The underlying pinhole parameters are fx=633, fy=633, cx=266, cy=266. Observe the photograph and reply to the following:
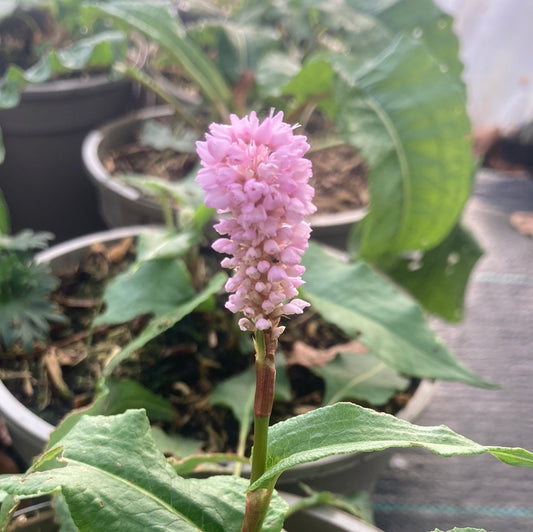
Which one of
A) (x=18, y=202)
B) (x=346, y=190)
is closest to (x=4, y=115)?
(x=18, y=202)

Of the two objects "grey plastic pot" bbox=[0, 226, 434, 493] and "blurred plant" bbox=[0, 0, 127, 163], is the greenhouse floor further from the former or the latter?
"blurred plant" bbox=[0, 0, 127, 163]

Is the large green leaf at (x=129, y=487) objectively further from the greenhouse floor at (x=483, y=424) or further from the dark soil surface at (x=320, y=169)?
the dark soil surface at (x=320, y=169)

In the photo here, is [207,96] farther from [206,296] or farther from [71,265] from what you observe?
[206,296]

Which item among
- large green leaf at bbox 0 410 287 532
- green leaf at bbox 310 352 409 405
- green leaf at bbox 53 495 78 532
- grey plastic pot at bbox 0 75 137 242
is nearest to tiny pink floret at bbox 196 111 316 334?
large green leaf at bbox 0 410 287 532

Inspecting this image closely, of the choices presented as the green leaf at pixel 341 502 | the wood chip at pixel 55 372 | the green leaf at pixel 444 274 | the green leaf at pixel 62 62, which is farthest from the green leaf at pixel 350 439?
the green leaf at pixel 62 62

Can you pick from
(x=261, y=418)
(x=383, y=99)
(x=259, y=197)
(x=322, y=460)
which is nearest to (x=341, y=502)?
(x=322, y=460)
